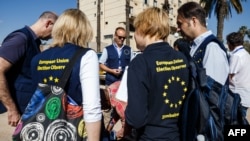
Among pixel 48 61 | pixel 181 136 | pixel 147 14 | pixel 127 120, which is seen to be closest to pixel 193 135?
pixel 181 136

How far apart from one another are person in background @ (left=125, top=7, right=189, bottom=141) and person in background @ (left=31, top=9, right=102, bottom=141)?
0.25 metres

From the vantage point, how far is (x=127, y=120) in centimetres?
220

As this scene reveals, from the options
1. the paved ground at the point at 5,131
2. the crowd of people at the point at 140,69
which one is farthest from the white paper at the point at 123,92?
the paved ground at the point at 5,131

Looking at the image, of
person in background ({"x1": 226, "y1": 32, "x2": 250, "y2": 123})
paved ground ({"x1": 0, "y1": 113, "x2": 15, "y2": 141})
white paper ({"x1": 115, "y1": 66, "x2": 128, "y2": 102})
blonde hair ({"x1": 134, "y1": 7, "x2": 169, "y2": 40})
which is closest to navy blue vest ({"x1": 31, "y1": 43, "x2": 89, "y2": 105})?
white paper ({"x1": 115, "y1": 66, "x2": 128, "y2": 102})

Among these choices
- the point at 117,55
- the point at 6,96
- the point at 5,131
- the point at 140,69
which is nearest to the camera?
the point at 140,69

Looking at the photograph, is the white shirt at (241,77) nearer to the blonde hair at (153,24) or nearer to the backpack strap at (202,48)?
the backpack strap at (202,48)

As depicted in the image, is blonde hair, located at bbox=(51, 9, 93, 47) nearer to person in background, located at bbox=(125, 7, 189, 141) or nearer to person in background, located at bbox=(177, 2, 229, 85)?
person in background, located at bbox=(125, 7, 189, 141)

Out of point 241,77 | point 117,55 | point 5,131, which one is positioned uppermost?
point 117,55

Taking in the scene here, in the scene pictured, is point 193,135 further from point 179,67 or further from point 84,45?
point 84,45

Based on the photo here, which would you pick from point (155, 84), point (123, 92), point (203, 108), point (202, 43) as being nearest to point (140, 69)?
point (155, 84)

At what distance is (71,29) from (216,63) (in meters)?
1.19

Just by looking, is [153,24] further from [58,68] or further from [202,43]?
[58,68]

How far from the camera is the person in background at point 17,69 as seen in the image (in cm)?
275

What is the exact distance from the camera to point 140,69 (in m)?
2.14
